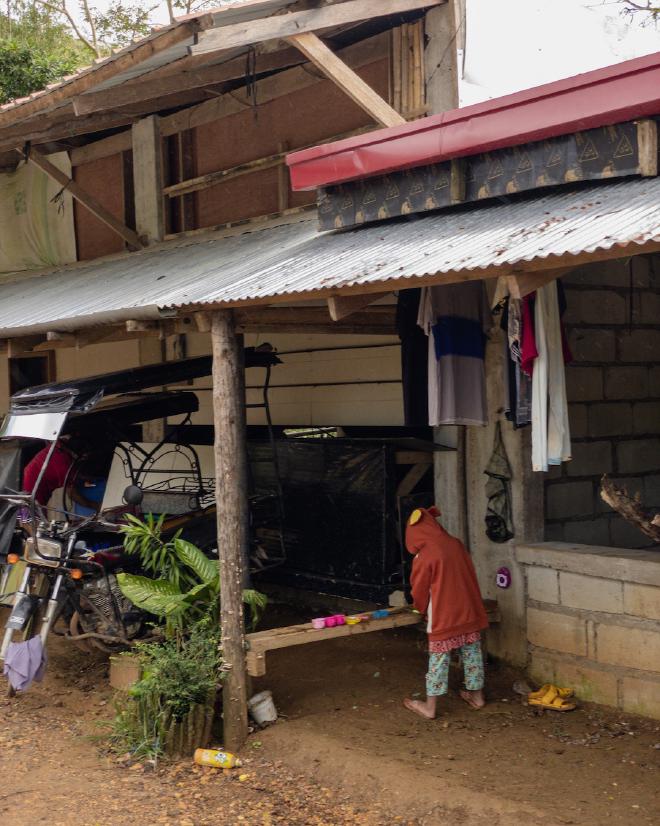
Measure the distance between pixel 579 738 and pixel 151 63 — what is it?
6089mm

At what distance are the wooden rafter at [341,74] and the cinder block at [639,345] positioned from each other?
2.57 m

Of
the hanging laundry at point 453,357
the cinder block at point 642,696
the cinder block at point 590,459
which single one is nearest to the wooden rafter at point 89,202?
the hanging laundry at point 453,357

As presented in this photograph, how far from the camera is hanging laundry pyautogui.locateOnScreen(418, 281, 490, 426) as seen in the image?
6.94m

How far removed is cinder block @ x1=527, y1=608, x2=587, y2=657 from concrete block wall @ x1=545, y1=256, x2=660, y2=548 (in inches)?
29.9

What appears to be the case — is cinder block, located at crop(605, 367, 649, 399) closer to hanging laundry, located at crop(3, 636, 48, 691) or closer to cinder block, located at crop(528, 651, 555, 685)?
cinder block, located at crop(528, 651, 555, 685)

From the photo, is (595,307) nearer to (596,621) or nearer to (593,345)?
(593,345)

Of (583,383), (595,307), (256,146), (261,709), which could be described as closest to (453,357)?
(583,383)

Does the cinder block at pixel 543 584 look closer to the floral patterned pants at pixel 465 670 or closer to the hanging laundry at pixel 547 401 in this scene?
the floral patterned pants at pixel 465 670

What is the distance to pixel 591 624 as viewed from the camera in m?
6.68

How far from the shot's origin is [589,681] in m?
6.70

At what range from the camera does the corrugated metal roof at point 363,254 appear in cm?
487

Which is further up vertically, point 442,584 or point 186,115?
point 186,115

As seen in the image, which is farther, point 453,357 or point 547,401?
point 453,357

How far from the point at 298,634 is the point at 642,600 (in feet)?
7.34
